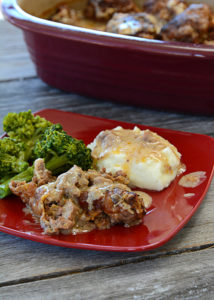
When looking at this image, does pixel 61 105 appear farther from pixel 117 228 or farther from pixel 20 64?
pixel 117 228

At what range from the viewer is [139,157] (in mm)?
1929

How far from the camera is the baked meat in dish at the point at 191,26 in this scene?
253 centimetres

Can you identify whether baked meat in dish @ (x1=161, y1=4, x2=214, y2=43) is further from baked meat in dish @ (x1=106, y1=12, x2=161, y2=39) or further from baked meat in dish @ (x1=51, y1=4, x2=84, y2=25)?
baked meat in dish @ (x1=51, y1=4, x2=84, y2=25)

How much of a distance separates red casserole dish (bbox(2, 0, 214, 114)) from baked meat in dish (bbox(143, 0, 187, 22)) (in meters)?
0.66

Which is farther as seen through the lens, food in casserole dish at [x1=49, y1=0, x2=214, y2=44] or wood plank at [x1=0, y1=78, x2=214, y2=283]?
food in casserole dish at [x1=49, y1=0, x2=214, y2=44]

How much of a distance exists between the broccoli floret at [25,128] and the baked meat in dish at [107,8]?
46.9 inches

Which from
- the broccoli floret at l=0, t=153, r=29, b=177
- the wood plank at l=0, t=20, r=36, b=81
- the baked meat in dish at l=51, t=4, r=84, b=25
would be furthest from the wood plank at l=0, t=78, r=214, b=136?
the broccoli floret at l=0, t=153, r=29, b=177

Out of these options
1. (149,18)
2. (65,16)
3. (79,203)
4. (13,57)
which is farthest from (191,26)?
(13,57)

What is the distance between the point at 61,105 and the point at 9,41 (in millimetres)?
1139

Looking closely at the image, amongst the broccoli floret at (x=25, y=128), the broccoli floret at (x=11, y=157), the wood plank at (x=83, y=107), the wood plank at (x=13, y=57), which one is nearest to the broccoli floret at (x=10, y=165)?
the broccoli floret at (x=11, y=157)

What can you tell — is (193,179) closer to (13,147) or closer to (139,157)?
(139,157)

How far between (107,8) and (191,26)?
2.45 feet

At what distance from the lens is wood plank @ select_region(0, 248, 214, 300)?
151 cm

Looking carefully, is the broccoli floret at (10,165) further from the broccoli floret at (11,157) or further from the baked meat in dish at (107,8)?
the baked meat in dish at (107,8)
